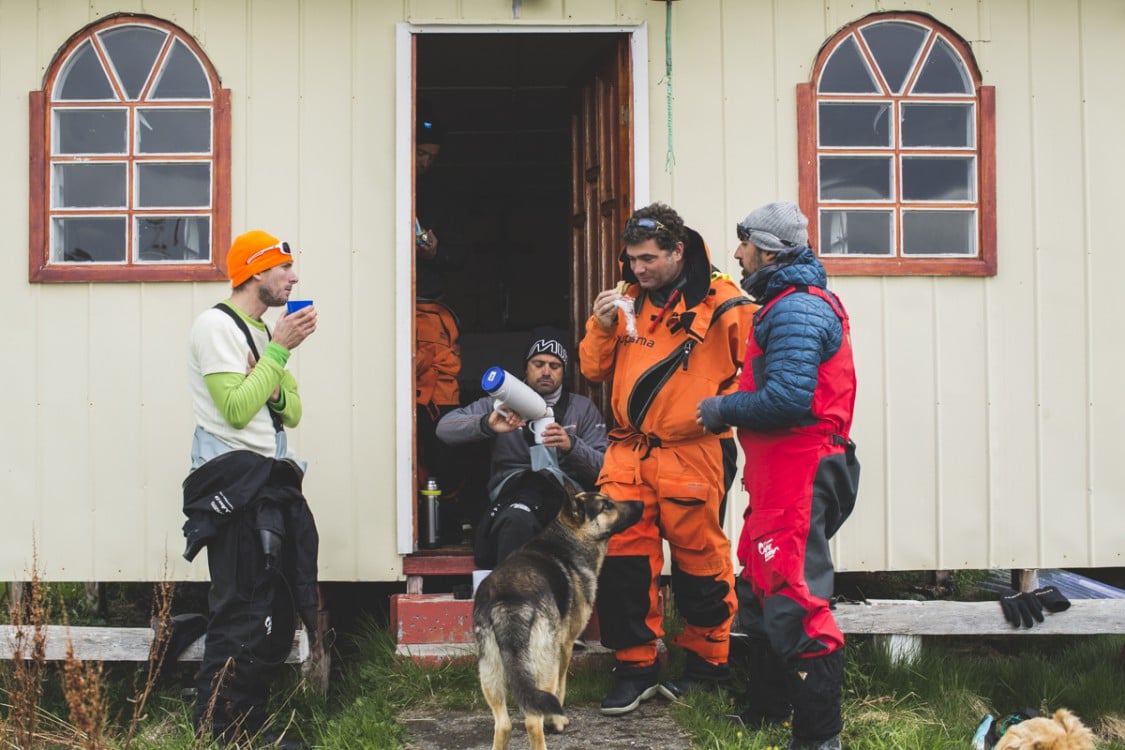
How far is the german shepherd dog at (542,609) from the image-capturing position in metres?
4.04

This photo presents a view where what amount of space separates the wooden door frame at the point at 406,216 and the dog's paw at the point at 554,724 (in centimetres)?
132

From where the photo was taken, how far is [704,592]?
4785 mm

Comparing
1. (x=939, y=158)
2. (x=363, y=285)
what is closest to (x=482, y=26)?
(x=363, y=285)

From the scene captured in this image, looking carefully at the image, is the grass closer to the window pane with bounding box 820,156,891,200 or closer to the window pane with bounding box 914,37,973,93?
the window pane with bounding box 820,156,891,200

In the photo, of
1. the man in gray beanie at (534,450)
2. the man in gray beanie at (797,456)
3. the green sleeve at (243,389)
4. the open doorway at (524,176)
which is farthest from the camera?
the open doorway at (524,176)

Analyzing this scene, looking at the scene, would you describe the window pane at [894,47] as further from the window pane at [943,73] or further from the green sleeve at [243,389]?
the green sleeve at [243,389]

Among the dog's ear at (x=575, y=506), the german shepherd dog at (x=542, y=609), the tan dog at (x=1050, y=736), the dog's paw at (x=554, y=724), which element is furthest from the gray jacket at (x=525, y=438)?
the tan dog at (x=1050, y=736)

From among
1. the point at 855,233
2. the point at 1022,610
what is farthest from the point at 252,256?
the point at 1022,610

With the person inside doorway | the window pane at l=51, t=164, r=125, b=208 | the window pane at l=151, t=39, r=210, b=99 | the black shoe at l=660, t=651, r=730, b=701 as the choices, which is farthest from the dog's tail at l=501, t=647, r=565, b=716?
the window pane at l=151, t=39, r=210, b=99

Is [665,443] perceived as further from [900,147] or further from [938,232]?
[900,147]

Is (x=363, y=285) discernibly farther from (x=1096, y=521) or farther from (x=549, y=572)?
(x=1096, y=521)

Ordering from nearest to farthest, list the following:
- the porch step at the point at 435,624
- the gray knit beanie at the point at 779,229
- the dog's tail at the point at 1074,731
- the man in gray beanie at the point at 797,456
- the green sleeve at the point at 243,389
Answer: the man in gray beanie at the point at 797,456, the dog's tail at the point at 1074,731, the gray knit beanie at the point at 779,229, the green sleeve at the point at 243,389, the porch step at the point at 435,624

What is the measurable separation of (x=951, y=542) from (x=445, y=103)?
17.4ft

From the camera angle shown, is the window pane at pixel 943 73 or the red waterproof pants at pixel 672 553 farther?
the window pane at pixel 943 73
